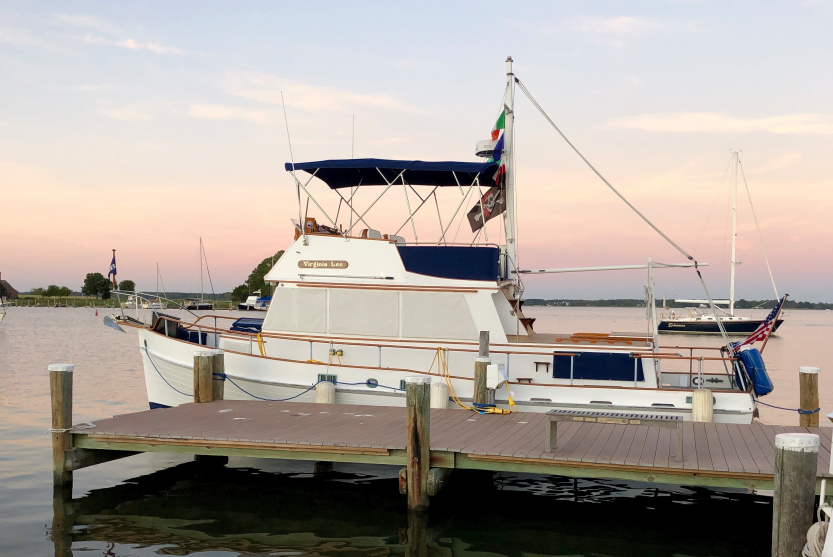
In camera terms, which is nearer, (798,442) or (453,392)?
(798,442)

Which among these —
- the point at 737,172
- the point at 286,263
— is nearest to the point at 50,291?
the point at 737,172

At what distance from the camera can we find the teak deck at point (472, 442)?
7738mm

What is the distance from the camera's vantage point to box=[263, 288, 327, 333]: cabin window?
44.1 ft

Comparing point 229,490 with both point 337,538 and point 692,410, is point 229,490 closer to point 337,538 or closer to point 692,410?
point 337,538

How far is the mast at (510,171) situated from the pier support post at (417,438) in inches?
242

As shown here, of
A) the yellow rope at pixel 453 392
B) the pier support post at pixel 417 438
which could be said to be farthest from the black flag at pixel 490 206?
the pier support post at pixel 417 438

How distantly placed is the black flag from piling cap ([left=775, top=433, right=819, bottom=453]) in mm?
8797

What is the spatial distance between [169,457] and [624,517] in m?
7.53

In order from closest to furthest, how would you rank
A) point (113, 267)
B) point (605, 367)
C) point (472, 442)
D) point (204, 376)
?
1. point (472, 442)
2. point (204, 376)
3. point (605, 367)
4. point (113, 267)

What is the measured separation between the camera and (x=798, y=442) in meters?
5.72

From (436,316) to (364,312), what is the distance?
1.37m

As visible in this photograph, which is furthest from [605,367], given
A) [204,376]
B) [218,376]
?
[204,376]

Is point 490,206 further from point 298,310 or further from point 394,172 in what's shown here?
point 298,310

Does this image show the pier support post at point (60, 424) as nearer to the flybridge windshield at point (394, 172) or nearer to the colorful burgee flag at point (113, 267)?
the colorful burgee flag at point (113, 267)
